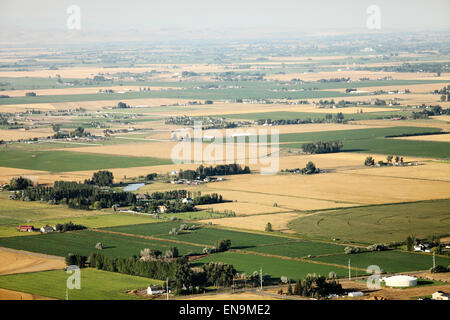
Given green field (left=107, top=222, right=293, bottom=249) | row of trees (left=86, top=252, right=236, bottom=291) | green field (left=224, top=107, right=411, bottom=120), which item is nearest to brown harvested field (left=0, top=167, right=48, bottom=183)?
green field (left=107, top=222, right=293, bottom=249)

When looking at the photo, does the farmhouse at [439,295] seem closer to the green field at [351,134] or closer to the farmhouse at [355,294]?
the farmhouse at [355,294]

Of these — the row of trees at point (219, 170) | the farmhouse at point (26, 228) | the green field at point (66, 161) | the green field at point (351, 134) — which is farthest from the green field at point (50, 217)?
the green field at point (351, 134)

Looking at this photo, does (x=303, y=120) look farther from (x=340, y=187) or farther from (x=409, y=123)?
(x=340, y=187)

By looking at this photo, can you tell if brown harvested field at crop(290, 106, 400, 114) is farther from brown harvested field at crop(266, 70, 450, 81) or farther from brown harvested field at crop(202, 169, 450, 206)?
brown harvested field at crop(202, 169, 450, 206)

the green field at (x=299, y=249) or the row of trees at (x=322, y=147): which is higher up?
the green field at (x=299, y=249)

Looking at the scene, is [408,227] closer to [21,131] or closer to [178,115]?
[21,131]
